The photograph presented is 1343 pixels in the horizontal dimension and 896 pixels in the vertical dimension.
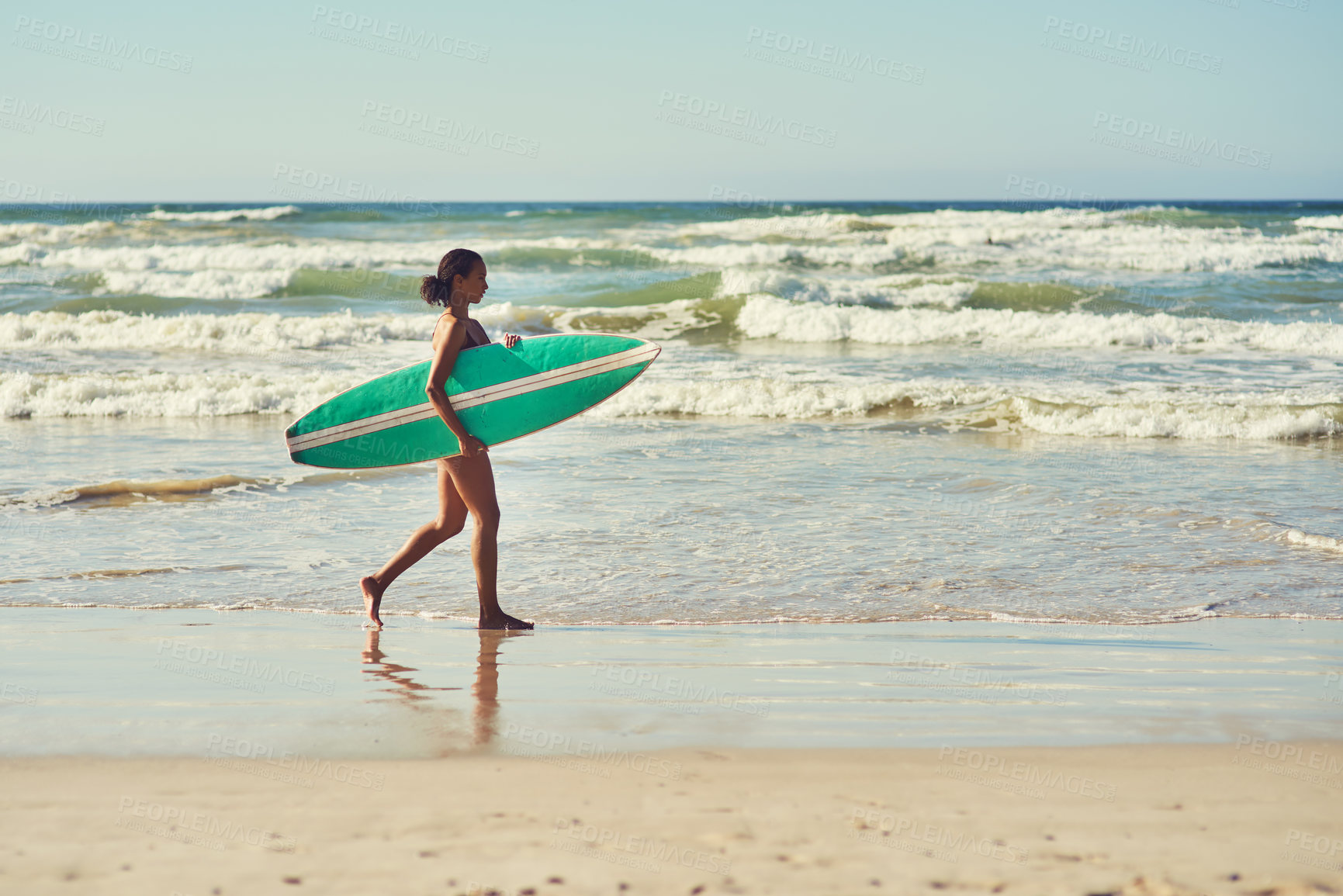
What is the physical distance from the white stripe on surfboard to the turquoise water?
75 centimetres

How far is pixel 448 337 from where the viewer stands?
4117 millimetres

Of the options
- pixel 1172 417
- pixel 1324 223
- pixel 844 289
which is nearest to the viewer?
pixel 1172 417

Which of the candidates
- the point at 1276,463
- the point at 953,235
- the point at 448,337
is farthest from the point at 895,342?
the point at 953,235

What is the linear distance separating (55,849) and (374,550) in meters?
3.44

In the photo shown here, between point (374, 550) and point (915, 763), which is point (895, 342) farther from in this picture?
point (915, 763)

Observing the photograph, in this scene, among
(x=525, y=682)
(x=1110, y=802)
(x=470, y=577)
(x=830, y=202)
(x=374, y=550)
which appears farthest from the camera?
(x=830, y=202)

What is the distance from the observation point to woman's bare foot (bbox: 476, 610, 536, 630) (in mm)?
4312

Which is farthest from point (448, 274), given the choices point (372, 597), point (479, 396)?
point (372, 597)
